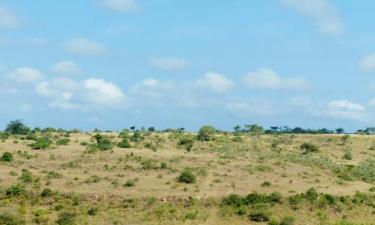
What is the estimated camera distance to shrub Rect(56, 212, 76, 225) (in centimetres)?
5250

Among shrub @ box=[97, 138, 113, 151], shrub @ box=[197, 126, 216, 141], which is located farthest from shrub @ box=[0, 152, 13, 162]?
shrub @ box=[197, 126, 216, 141]

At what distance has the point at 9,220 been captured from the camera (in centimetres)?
5169

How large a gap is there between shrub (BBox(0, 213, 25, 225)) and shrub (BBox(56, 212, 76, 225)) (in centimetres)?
311

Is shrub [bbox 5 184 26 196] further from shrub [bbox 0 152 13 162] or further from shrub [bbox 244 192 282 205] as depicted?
shrub [bbox 244 192 282 205]

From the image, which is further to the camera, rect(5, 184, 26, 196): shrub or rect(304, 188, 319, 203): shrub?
rect(5, 184, 26, 196): shrub

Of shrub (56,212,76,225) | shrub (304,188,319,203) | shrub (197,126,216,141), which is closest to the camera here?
shrub (56,212,76,225)

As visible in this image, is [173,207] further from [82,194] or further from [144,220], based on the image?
[82,194]

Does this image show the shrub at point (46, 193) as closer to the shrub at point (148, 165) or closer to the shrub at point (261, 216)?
the shrub at point (148, 165)

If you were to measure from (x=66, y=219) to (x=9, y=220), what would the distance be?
4618 mm

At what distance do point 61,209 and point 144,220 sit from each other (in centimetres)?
794

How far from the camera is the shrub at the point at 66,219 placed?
52500mm

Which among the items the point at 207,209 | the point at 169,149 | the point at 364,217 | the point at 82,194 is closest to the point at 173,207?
the point at 207,209

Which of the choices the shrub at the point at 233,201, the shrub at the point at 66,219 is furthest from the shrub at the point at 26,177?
the shrub at the point at 233,201

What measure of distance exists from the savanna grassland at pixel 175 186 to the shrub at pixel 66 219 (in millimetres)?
84
